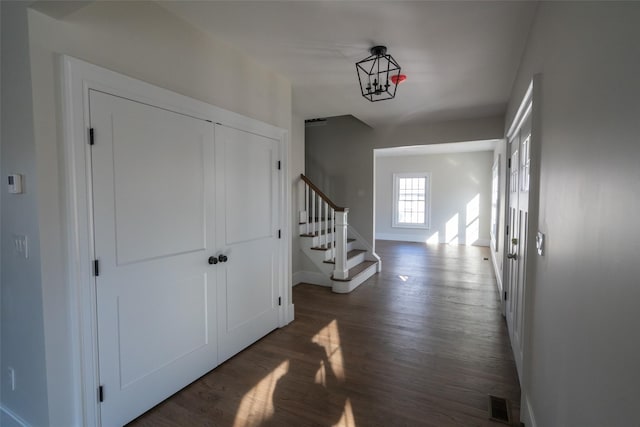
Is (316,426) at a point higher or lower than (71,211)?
lower

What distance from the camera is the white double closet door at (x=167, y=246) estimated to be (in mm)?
1817

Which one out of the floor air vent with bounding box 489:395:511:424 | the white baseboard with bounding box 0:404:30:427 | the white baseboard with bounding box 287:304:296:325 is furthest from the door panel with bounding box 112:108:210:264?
the floor air vent with bounding box 489:395:511:424

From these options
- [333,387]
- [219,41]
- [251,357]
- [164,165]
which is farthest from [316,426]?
[219,41]

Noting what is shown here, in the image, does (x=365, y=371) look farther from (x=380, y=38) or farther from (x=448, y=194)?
(x=448, y=194)

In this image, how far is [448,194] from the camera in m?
9.00

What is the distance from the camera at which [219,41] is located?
2.52 m

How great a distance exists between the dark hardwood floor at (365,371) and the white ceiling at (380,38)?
8.72 ft

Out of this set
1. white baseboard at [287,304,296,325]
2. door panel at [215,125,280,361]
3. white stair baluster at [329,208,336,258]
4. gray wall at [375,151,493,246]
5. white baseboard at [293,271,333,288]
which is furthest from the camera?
gray wall at [375,151,493,246]

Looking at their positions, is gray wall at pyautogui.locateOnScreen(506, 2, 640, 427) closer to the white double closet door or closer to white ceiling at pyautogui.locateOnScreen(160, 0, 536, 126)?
white ceiling at pyautogui.locateOnScreen(160, 0, 536, 126)

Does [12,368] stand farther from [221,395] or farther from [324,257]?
[324,257]

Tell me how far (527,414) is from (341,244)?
9.57 ft

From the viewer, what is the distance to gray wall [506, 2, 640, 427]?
79cm

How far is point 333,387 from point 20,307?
6.59ft

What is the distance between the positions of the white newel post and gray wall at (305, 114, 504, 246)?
1.28 metres
